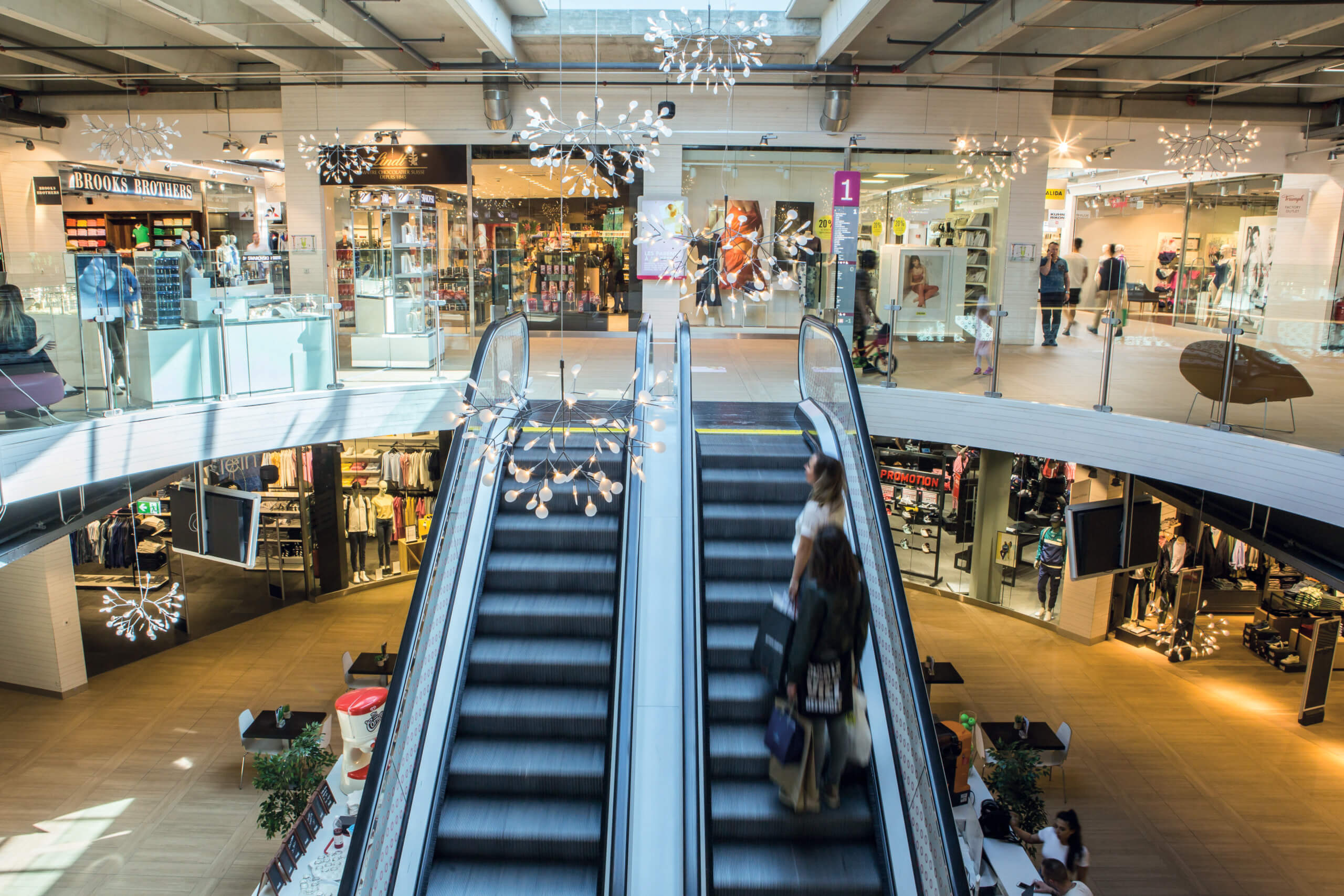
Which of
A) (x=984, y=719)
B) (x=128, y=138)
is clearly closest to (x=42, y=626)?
(x=128, y=138)

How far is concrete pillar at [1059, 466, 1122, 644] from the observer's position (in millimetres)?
11867

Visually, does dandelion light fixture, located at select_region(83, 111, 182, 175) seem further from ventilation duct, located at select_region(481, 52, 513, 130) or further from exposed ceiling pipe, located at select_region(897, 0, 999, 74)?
exposed ceiling pipe, located at select_region(897, 0, 999, 74)

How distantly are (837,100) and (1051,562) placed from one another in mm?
7373

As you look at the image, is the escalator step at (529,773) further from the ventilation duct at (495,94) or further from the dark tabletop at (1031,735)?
the ventilation duct at (495,94)

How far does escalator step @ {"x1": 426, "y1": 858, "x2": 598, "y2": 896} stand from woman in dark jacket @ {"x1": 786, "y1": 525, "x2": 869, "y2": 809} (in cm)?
163

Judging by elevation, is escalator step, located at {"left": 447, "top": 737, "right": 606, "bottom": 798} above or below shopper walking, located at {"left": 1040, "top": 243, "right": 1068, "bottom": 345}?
below

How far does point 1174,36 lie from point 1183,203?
7.51 m

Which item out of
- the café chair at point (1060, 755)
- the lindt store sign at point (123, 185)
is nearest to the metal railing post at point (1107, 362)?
the café chair at point (1060, 755)

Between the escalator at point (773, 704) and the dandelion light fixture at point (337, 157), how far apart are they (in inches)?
351

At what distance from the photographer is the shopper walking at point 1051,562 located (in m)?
12.3

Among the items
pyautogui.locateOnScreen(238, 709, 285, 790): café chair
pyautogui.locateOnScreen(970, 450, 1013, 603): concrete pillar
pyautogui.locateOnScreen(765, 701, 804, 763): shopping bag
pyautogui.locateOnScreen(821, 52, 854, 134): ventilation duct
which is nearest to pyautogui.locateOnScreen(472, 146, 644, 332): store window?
pyautogui.locateOnScreen(821, 52, 854, 134): ventilation duct

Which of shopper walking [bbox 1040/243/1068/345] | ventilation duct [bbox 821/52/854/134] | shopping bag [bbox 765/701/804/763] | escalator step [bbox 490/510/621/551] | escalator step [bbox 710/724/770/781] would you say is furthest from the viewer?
ventilation duct [bbox 821/52/854/134]

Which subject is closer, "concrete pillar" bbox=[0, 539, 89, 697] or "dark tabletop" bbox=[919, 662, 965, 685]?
"dark tabletop" bbox=[919, 662, 965, 685]

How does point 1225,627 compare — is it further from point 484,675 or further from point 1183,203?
point 484,675
